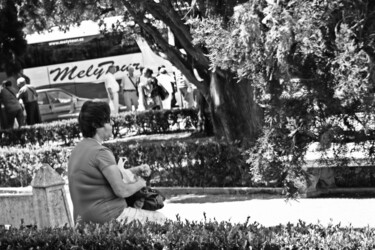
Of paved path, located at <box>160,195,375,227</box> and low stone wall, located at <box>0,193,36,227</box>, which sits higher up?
low stone wall, located at <box>0,193,36,227</box>

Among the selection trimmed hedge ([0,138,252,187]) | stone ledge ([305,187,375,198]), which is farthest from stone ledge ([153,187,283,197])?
stone ledge ([305,187,375,198])

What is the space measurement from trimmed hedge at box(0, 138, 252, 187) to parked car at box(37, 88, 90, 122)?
18.6m

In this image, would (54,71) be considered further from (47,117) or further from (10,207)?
(10,207)

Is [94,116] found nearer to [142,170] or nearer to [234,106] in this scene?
[142,170]

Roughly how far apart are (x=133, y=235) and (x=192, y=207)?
686cm

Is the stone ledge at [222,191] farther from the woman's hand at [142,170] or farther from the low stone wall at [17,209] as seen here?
the woman's hand at [142,170]

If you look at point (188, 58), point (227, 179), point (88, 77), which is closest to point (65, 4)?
point (188, 58)

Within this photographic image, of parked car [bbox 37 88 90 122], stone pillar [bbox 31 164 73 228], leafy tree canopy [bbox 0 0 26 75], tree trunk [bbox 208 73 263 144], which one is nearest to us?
stone pillar [bbox 31 164 73 228]

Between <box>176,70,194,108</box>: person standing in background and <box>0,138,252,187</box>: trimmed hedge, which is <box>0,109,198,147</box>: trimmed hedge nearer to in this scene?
<box>176,70,194,108</box>: person standing in background

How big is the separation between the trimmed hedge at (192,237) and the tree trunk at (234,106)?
28.4ft

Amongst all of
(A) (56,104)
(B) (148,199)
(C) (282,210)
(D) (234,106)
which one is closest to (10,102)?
(A) (56,104)

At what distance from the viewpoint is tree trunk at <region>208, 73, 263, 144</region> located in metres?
15.1

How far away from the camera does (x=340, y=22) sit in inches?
192

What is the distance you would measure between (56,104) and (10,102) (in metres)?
9.50
